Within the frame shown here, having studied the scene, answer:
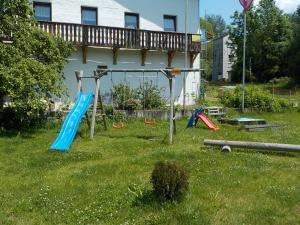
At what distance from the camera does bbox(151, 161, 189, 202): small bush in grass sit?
6859 mm

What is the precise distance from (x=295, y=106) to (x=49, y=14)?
13.4 metres

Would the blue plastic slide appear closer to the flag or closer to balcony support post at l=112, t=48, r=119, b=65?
balcony support post at l=112, t=48, r=119, b=65

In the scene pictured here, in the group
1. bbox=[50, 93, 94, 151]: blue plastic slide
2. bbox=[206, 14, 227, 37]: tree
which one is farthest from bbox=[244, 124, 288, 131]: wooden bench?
bbox=[206, 14, 227, 37]: tree

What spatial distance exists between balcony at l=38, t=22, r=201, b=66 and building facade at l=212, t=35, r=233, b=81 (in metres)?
55.5

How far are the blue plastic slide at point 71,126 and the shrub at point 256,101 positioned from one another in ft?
33.5

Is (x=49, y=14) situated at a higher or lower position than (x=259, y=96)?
higher

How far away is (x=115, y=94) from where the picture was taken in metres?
21.1

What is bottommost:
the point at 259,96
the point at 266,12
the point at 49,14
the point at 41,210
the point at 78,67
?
the point at 41,210

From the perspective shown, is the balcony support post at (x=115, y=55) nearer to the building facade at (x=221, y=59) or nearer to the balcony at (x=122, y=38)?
the balcony at (x=122, y=38)

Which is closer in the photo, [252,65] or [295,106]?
[295,106]

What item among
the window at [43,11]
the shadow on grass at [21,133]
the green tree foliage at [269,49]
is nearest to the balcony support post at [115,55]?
the window at [43,11]

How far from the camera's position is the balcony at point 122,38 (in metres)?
21.9

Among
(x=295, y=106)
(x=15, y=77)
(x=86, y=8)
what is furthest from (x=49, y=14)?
(x=295, y=106)

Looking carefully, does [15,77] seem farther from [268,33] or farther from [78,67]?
[268,33]
